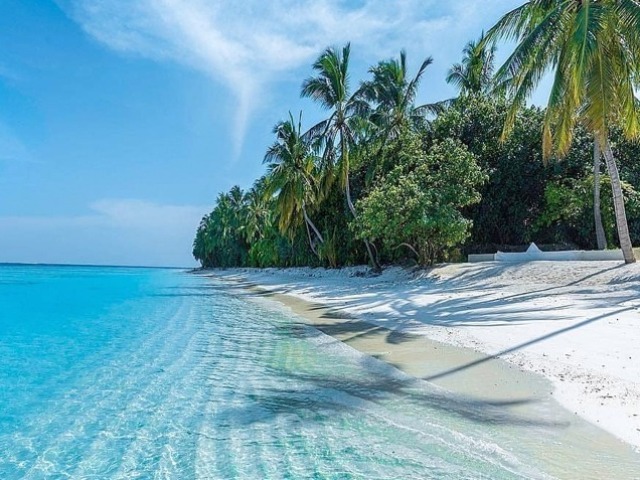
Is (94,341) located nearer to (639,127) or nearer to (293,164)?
(639,127)

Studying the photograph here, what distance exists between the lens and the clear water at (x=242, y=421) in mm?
3527

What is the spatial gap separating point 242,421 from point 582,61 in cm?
1116

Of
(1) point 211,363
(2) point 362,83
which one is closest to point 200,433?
(1) point 211,363

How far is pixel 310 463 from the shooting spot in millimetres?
3586

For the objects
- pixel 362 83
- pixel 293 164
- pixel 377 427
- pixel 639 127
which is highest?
pixel 362 83

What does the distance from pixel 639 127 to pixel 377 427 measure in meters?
14.3

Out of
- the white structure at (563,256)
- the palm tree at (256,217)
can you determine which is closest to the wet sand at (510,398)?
the white structure at (563,256)

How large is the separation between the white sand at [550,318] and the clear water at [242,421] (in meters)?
1.30

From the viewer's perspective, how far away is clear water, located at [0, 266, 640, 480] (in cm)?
353

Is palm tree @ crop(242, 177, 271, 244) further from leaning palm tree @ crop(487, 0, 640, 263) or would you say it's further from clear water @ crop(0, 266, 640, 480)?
clear water @ crop(0, 266, 640, 480)

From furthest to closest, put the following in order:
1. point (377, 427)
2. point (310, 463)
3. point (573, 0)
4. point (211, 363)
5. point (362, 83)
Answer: point (362, 83) < point (573, 0) < point (211, 363) < point (377, 427) < point (310, 463)

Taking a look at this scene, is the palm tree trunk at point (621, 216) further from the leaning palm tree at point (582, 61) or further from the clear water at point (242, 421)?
the clear water at point (242, 421)

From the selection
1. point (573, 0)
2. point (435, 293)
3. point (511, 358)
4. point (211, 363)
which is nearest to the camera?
point (511, 358)

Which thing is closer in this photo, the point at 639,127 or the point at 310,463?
the point at 310,463
